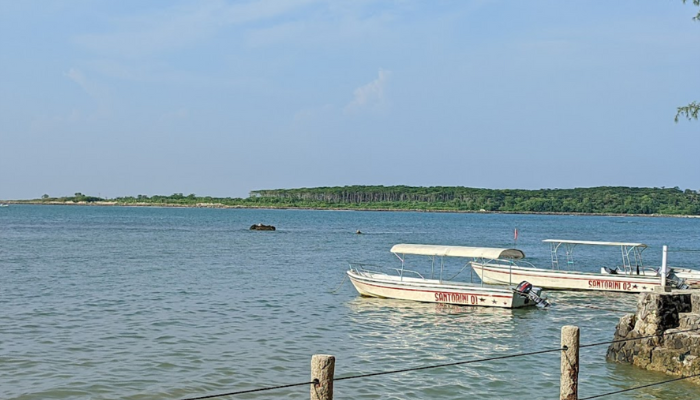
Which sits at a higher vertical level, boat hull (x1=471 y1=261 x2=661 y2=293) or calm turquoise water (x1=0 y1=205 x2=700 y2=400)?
boat hull (x1=471 y1=261 x2=661 y2=293)

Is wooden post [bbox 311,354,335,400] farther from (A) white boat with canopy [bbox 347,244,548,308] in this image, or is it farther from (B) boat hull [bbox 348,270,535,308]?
(B) boat hull [bbox 348,270,535,308]

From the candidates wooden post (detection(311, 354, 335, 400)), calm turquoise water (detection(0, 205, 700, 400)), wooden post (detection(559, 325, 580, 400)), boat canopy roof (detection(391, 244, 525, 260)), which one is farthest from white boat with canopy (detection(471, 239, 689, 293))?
wooden post (detection(311, 354, 335, 400))

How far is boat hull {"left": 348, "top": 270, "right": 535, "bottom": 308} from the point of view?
26.3 m

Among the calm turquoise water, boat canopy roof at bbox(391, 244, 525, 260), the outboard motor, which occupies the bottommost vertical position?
the calm turquoise water

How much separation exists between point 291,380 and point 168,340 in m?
5.35

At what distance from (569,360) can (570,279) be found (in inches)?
942

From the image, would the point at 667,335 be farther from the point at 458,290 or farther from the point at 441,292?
the point at 441,292

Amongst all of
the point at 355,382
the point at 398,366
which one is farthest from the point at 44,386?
the point at 398,366

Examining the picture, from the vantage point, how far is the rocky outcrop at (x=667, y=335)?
15109mm

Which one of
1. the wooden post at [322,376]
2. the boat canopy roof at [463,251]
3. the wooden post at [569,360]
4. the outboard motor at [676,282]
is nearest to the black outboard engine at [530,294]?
the boat canopy roof at [463,251]

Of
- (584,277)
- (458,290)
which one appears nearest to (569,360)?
(458,290)

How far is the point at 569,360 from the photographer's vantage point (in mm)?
10523

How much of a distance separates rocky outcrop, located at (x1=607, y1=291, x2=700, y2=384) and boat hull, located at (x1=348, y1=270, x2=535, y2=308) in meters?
9.27

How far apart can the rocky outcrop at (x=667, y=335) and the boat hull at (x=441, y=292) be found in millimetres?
9266
